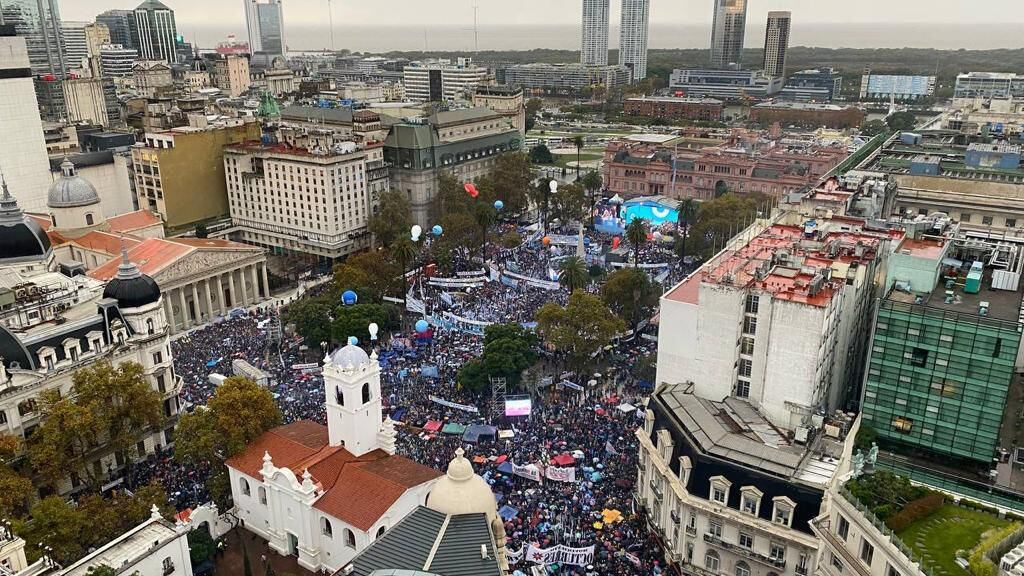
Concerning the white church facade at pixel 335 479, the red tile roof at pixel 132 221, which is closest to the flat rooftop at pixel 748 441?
the white church facade at pixel 335 479

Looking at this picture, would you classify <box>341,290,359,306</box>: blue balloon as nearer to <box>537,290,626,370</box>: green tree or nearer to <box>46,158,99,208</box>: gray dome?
<box>537,290,626,370</box>: green tree

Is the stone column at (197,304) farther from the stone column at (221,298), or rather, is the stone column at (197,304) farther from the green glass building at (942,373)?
the green glass building at (942,373)

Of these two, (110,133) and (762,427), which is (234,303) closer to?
(110,133)

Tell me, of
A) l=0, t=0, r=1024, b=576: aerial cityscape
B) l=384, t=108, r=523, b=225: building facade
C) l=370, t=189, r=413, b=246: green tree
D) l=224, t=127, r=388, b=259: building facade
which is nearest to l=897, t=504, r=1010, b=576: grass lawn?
l=0, t=0, r=1024, b=576: aerial cityscape

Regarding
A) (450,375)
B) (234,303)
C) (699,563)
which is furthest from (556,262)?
(699,563)

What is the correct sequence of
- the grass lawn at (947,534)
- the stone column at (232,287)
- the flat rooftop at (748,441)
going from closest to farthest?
the grass lawn at (947,534), the flat rooftop at (748,441), the stone column at (232,287)
